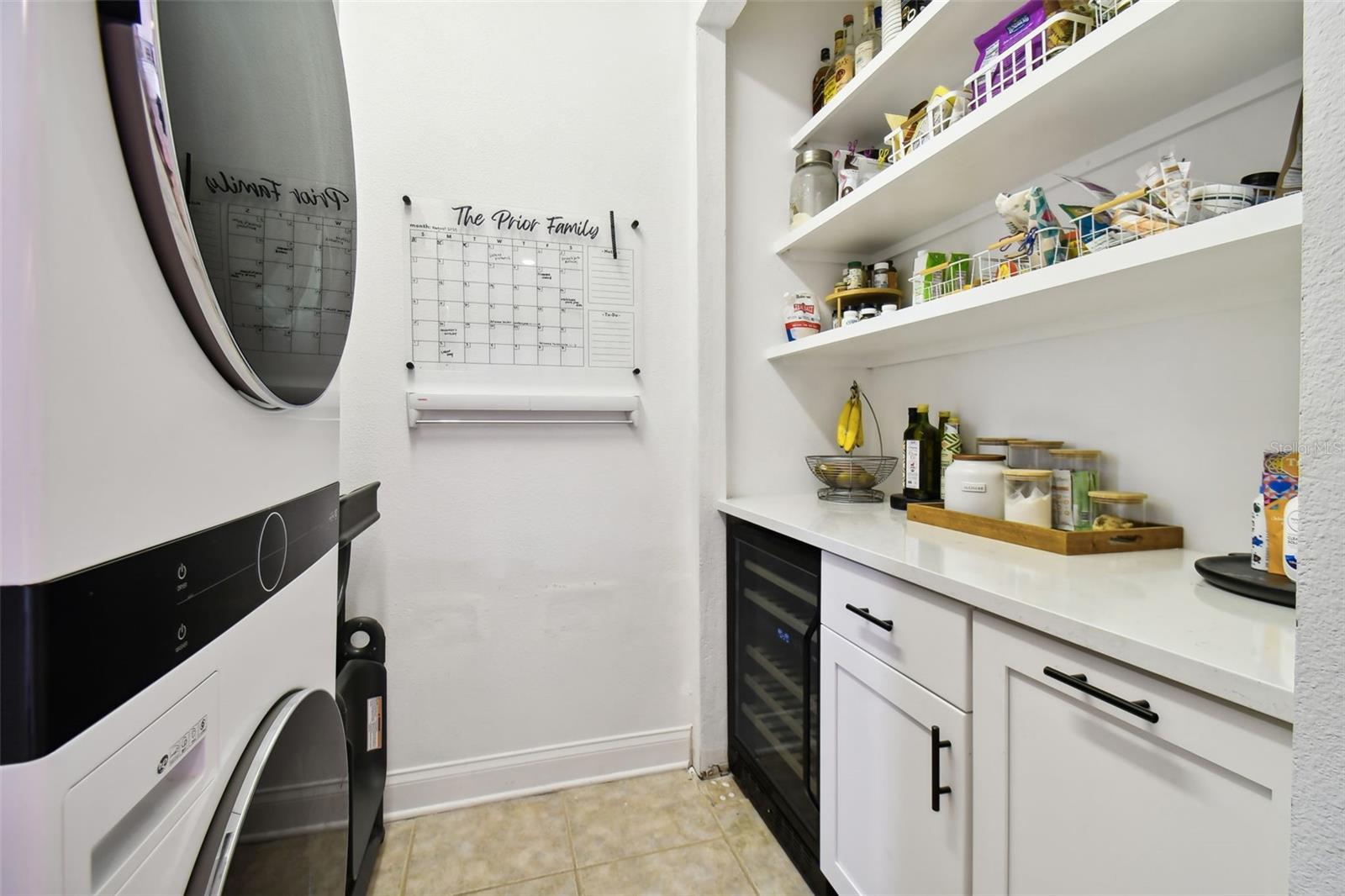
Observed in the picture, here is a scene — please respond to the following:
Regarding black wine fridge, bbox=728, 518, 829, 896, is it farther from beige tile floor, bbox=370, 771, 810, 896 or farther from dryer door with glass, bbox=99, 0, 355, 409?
dryer door with glass, bbox=99, 0, 355, 409

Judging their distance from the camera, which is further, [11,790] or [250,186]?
[250,186]

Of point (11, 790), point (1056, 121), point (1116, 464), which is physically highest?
point (1056, 121)

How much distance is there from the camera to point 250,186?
21.0 inches

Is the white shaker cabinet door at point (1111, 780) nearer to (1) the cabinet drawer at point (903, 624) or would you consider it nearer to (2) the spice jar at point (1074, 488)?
(1) the cabinet drawer at point (903, 624)

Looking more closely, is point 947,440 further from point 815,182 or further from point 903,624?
point 815,182

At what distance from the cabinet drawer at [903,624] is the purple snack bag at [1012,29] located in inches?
41.3

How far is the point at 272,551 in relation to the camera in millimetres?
590

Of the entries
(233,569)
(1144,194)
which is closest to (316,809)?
(233,569)

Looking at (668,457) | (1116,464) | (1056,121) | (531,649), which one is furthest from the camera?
(668,457)

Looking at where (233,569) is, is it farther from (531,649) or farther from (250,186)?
(531,649)

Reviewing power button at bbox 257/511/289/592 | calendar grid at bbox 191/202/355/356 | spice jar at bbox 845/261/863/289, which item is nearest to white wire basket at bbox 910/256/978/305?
spice jar at bbox 845/261/863/289

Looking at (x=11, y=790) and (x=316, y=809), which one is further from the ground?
(x=11, y=790)

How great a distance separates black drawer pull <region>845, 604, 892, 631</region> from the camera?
1.02 metres

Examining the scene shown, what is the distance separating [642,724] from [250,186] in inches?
68.0
